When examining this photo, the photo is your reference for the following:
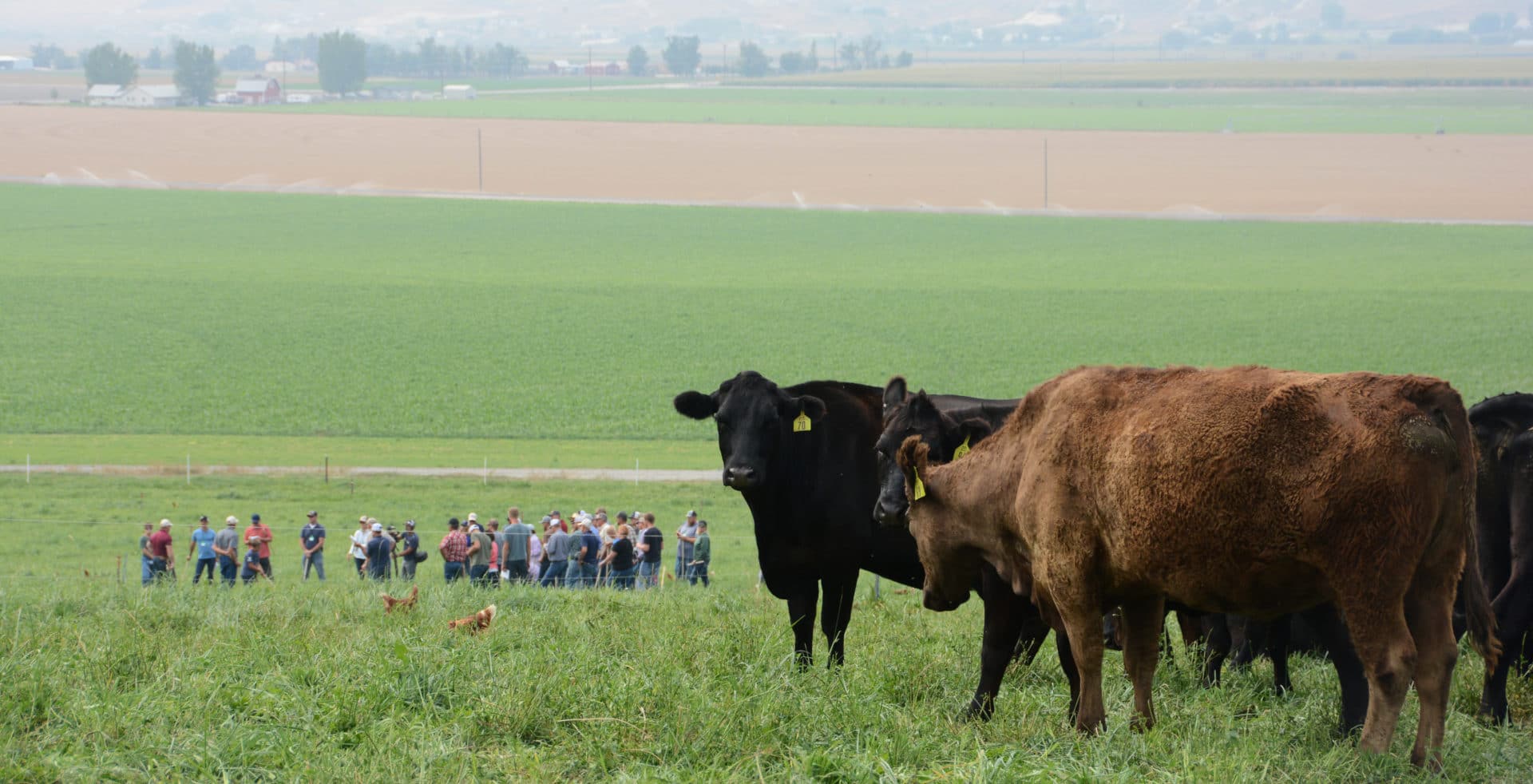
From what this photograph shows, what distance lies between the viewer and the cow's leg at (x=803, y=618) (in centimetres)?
927

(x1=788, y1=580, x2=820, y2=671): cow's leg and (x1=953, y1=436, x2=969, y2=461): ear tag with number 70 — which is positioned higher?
(x1=953, y1=436, x2=969, y2=461): ear tag with number 70

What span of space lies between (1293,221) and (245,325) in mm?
57463

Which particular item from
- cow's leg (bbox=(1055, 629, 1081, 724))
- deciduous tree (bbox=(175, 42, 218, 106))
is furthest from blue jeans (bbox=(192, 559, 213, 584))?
deciduous tree (bbox=(175, 42, 218, 106))

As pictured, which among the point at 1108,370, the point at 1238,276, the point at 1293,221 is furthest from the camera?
the point at 1293,221

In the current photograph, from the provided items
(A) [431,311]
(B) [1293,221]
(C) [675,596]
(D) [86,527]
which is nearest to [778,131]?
(B) [1293,221]

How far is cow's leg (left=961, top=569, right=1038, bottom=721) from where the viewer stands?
793cm

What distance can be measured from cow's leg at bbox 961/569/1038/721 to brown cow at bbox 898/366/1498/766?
43 cm

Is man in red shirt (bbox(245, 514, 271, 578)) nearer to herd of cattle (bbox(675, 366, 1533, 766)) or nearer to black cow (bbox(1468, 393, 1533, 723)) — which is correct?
→ herd of cattle (bbox(675, 366, 1533, 766))

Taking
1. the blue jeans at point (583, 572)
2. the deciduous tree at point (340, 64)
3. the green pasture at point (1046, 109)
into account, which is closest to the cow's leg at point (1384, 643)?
the blue jeans at point (583, 572)

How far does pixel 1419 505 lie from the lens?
6293 mm

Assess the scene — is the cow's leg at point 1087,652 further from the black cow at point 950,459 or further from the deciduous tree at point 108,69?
the deciduous tree at point 108,69

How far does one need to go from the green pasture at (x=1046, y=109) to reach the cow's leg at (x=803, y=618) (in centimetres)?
12374

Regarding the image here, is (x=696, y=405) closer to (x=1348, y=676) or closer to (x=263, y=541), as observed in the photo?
(x=1348, y=676)

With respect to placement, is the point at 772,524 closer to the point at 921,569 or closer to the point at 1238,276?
the point at 921,569
